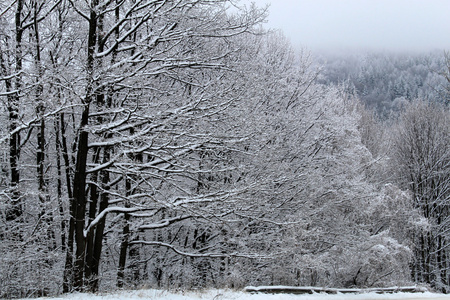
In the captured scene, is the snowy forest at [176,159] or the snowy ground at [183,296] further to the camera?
the snowy forest at [176,159]

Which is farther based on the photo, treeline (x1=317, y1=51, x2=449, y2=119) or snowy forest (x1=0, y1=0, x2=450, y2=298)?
treeline (x1=317, y1=51, x2=449, y2=119)

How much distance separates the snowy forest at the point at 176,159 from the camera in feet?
30.3

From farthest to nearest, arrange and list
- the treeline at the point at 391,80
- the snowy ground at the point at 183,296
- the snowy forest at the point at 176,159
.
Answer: the treeline at the point at 391,80, the snowy forest at the point at 176,159, the snowy ground at the point at 183,296

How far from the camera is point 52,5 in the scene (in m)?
12.0

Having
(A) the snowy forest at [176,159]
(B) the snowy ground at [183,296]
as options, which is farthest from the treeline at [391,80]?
(B) the snowy ground at [183,296]

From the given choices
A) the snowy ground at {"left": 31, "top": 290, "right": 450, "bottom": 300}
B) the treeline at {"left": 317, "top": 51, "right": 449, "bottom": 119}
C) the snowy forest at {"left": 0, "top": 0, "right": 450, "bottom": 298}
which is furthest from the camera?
the treeline at {"left": 317, "top": 51, "right": 449, "bottom": 119}

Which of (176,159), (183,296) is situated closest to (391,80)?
(176,159)

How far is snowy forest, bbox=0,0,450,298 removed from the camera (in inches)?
364

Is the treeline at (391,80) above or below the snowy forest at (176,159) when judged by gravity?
above

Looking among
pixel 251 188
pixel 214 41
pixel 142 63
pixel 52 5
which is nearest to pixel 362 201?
pixel 251 188

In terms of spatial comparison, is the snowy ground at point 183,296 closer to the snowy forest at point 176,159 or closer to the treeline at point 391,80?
the snowy forest at point 176,159

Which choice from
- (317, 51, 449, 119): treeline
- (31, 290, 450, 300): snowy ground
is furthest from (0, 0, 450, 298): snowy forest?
(317, 51, 449, 119): treeline

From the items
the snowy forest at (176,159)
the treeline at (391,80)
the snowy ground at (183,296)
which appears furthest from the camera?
the treeline at (391,80)

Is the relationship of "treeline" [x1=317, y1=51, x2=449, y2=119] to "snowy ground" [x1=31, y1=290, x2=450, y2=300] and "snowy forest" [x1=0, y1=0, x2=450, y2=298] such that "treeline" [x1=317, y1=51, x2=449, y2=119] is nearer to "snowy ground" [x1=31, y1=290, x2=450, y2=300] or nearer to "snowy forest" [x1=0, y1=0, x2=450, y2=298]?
"snowy forest" [x1=0, y1=0, x2=450, y2=298]
